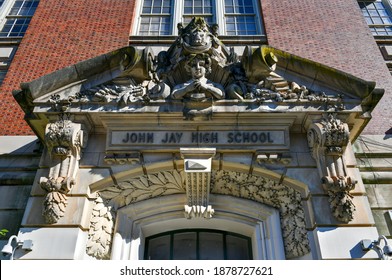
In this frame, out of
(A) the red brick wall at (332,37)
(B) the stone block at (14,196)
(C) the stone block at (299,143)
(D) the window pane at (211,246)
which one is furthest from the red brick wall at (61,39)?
(C) the stone block at (299,143)

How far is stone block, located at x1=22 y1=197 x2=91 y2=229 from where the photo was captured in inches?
223

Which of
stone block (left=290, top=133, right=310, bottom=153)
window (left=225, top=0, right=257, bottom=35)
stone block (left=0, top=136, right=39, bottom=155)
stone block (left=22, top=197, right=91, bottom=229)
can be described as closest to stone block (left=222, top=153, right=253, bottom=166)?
stone block (left=290, top=133, right=310, bottom=153)

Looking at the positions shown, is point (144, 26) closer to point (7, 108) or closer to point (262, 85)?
point (7, 108)

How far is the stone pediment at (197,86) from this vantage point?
6.43 m

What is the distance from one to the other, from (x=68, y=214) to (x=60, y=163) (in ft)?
3.17

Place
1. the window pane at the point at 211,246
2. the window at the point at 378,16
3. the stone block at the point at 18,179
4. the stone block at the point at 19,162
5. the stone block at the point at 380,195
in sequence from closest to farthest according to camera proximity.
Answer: the stone block at the point at 380,195 < the window pane at the point at 211,246 < the stone block at the point at 18,179 < the stone block at the point at 19,162 < the window at the point at 378,16

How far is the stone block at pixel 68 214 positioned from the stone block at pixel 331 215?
3.95 m

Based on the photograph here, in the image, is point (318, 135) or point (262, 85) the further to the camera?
point (262, 85)

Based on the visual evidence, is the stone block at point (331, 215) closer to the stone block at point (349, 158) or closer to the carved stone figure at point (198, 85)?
the stone block at point (349, 158)

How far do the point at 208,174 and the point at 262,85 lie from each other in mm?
2189

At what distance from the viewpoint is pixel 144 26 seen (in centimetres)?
1145

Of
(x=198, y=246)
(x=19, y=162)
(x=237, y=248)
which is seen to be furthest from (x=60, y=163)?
(x=237, y=248)

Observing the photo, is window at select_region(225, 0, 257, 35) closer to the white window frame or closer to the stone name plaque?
the stone name plaque
